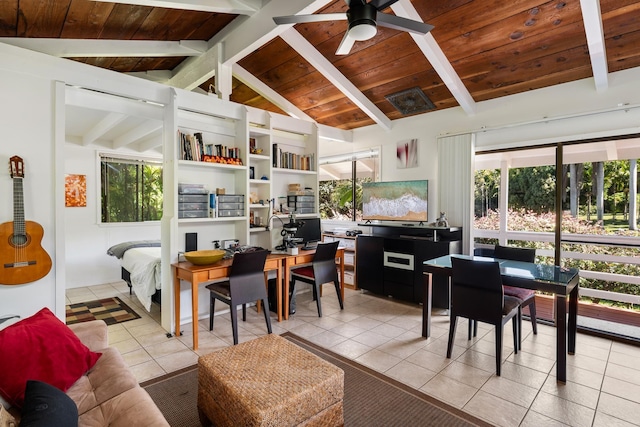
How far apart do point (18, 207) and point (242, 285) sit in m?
1.86

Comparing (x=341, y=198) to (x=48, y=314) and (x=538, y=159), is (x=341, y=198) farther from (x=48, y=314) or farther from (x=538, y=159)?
(x=48, y=314)

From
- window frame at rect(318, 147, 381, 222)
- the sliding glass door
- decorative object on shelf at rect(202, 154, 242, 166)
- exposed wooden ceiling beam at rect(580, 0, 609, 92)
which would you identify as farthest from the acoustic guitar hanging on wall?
the sliding glass door

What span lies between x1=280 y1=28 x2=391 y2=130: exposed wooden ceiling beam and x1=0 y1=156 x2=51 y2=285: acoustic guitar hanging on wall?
2.73 m

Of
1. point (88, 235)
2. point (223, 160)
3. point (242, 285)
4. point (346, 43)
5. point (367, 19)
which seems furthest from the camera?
point (88, 235)

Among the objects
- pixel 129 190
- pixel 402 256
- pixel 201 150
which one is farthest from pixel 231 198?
pixel 129 190

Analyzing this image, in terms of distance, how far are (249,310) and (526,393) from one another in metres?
2.86

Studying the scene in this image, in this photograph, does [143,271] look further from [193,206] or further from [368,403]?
[368,403]

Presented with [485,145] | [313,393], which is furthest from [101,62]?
[485,145]

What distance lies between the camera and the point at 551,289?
7.97ft

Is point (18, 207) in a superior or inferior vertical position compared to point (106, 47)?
inferior

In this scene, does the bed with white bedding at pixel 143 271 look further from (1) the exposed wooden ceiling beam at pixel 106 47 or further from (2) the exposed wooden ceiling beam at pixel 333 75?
(2) the exposed wooden ceiling beam at pixel 333 75

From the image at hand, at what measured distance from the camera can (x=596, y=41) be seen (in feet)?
8.89

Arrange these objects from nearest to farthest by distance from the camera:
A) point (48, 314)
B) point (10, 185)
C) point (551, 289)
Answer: point (48, 314) → point (551, 289) → point (10, 185)

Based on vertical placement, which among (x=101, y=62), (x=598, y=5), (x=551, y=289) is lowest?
(x=551, y=289)
